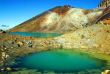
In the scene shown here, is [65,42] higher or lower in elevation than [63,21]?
lower

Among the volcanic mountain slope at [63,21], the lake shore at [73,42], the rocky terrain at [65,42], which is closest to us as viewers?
the rocky terrain at [65,42]

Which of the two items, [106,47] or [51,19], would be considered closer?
[106,47]

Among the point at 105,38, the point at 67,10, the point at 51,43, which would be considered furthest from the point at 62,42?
the point at 67,10

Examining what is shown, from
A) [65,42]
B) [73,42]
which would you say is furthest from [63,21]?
[73,42]

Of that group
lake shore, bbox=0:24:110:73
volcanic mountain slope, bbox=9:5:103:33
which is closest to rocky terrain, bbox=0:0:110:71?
lake shore, bbox=0:24:110:73

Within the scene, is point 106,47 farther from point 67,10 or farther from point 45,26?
point 67,10

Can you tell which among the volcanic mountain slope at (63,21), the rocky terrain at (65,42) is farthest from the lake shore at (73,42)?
the volcanic mountain slope at (63,21)

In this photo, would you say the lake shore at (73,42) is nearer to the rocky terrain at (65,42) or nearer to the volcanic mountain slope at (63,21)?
the rocky terrain at (65,42)

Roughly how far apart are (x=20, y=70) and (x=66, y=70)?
3.78 metres

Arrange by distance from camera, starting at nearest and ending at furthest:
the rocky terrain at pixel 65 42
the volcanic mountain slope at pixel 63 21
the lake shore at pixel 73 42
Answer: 1. the rocky terrain at pixel 65 42
2. the lake shore at pixel 73 42
3. the volcanic mountain slope at pixel 63 21

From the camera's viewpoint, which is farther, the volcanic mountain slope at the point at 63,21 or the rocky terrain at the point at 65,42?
the volcanic mountain slope at the point at 63,21

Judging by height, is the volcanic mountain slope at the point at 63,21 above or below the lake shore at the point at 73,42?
above

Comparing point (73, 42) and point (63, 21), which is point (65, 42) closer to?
point (73, 42)

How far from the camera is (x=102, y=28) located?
18344mm
